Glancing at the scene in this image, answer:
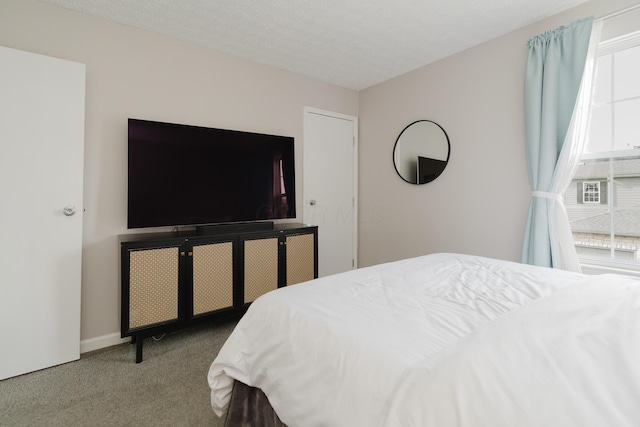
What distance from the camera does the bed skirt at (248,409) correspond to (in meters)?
1.25

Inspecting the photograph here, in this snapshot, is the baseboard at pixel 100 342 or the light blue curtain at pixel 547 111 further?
the baseboard at pixel 100 342

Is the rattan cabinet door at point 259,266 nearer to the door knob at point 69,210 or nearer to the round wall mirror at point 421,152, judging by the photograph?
the door knob at point 69,210

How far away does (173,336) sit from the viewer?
8.44ft

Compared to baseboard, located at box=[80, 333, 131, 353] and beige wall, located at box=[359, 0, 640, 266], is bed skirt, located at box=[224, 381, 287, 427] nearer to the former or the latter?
baseboard, located at box=[80, 333, 131, 353]

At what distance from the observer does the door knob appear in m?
2.17

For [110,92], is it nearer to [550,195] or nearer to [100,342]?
[100,342]

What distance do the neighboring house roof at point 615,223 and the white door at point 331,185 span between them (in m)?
2.29

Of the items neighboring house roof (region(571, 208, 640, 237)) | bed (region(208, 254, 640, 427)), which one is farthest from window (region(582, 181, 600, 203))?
bed (region(208, 254, 640, 427))

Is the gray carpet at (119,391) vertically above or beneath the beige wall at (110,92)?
beneath

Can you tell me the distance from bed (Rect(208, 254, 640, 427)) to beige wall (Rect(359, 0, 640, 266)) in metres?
1.23

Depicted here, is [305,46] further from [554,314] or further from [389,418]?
[389,418]

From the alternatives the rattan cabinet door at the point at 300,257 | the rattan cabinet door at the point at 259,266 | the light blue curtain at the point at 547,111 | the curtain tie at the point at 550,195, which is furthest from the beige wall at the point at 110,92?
the curtain tie at the point at 550,195

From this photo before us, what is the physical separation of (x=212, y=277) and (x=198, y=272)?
0.41 ft

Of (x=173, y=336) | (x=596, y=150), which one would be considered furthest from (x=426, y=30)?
(x=173, y=336)
